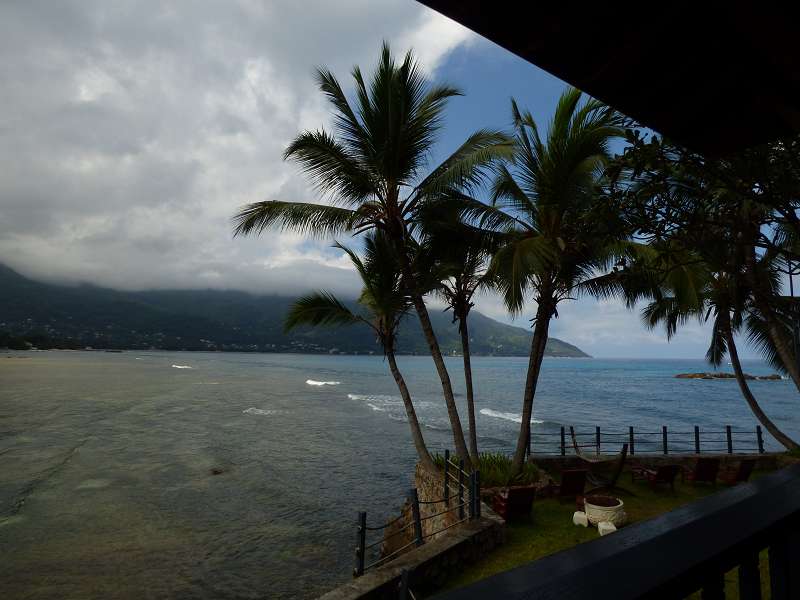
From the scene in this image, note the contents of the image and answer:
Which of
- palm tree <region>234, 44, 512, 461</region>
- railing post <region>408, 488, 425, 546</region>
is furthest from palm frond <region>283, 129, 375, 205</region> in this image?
railing post <region>408, 488, 425, 546</region>

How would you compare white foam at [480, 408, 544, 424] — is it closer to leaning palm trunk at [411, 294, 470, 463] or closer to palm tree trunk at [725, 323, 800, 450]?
palm tree trunk at [725, 323, 800, 450]

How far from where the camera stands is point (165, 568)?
13.4 m

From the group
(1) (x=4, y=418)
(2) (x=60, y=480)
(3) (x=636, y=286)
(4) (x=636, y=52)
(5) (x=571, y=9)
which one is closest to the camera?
(5) (x=571, y=9)

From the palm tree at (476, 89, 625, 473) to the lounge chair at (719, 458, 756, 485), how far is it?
243 inches

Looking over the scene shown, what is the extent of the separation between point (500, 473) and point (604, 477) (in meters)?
3.38

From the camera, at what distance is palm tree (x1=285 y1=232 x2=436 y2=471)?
13.0 meters

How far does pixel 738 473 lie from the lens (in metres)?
13.0

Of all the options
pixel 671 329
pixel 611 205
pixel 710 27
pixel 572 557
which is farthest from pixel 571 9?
pixel 671 329

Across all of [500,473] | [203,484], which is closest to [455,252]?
[500,473]

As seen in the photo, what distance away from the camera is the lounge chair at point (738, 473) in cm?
1290

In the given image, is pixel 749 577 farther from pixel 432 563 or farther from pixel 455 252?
pixel 455 252

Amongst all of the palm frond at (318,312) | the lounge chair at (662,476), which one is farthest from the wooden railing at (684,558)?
the lounge chair at (662,476)

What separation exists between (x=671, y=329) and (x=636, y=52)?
25060mm

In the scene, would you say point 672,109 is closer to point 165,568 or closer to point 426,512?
point 426,512
